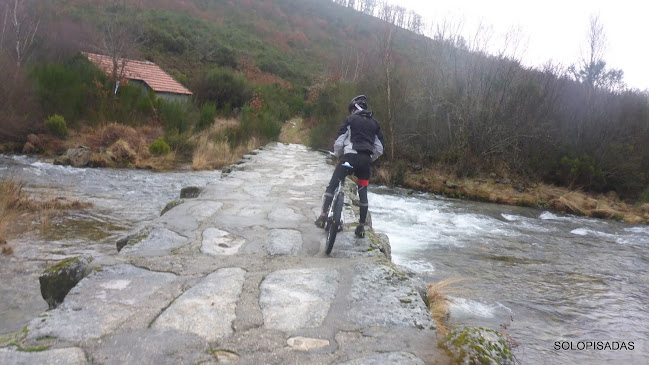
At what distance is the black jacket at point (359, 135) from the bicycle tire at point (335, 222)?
1.64 ft

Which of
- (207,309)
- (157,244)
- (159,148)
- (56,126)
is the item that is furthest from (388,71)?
(207,309)

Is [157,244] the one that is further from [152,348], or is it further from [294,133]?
[294,133]

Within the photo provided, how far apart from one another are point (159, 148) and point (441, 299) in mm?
10488

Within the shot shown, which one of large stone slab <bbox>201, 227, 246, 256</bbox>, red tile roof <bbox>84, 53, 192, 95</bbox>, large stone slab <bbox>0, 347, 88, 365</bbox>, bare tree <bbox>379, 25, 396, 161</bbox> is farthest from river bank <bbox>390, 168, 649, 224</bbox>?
large stone slab <bbox>0, 347, 88, 365</bbox>

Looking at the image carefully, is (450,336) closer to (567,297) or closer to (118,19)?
(567,297)

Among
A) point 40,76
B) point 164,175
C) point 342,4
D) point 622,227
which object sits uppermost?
point 342,4

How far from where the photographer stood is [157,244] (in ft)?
12.6

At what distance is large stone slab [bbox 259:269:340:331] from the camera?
253cm

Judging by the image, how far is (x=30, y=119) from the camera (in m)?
12.5

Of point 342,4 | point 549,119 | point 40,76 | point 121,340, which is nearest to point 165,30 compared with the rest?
point 40,76

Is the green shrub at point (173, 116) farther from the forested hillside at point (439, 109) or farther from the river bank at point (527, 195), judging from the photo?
the river bank at point (527, 195)

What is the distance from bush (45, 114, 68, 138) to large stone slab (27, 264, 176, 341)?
1165 centimetres

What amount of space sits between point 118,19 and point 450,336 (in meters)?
18.8

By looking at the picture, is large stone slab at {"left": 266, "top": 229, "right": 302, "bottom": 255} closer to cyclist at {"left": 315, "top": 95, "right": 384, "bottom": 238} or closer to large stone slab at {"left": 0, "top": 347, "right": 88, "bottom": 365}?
cyclist at {"left": 315, "top": 95, "right": 384, "bottom": 238}
